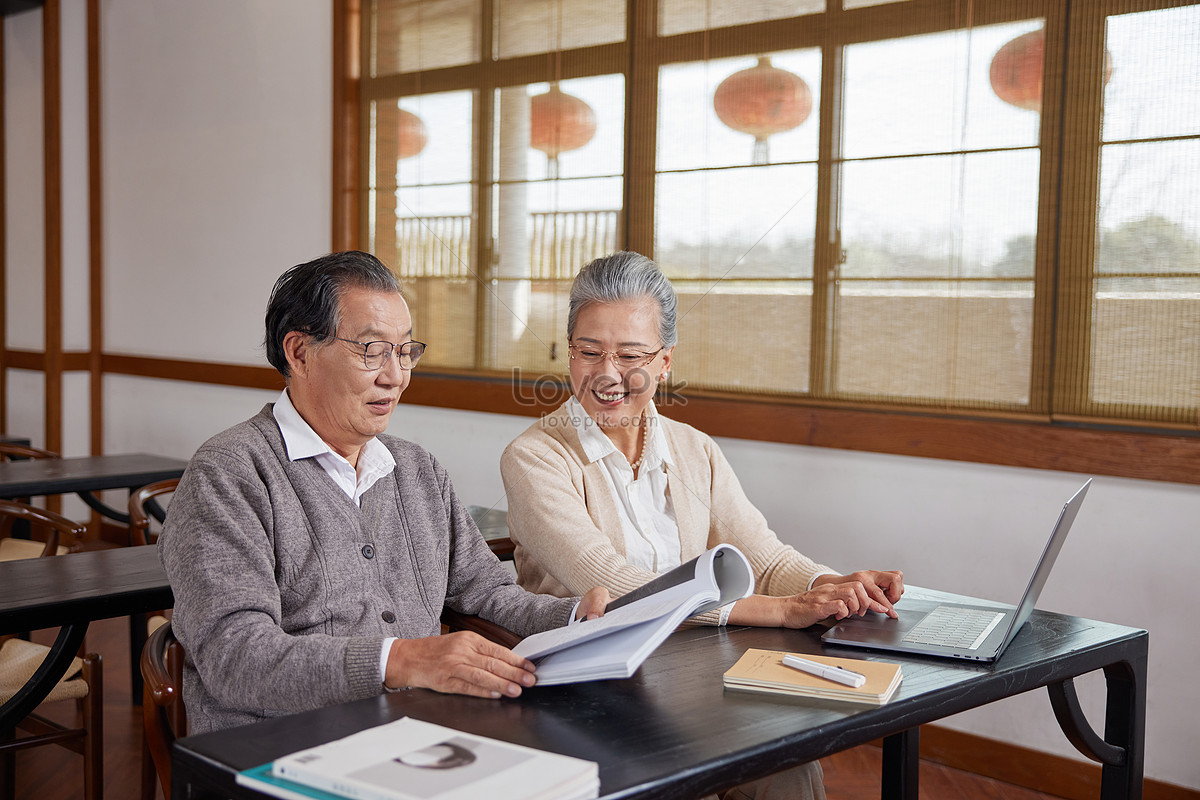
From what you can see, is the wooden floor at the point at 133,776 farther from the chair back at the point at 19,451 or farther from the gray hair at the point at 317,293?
the gray hair at the point at 317,293

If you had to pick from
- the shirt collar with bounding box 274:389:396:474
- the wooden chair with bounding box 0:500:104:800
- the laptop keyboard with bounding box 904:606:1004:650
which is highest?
the shirt collar with bounding box 274:389:396:474

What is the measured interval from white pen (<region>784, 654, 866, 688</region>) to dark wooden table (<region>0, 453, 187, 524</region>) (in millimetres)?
2334

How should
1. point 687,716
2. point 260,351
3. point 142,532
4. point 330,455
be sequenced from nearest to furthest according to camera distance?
point 687,716, point 330,455, point 142,532, point 260,351

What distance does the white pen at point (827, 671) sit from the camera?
1.26m

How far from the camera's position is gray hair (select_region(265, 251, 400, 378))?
1560mm

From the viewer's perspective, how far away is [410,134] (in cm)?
425

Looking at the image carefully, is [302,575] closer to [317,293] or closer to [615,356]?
[317,293]

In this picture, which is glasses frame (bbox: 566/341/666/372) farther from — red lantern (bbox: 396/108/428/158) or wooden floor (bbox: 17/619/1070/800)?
red lantern (bbox: 396/108/428/158)

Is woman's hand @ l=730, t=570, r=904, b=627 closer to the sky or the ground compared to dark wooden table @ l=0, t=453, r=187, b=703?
closer to the sky

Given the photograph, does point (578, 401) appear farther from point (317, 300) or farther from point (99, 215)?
point (99, 215)

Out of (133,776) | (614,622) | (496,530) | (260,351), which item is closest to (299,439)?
(614,622)

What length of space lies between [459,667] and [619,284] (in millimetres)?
917

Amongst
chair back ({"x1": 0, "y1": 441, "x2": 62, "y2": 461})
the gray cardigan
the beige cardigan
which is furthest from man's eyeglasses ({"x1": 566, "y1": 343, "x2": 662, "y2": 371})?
chair back ({"x1": 0, "y1": 441, "x2": 62, "y2": 461})

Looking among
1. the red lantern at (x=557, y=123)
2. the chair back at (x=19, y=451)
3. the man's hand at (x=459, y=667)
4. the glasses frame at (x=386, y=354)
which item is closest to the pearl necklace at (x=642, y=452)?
the glasses frame at (x=386, y=354)
